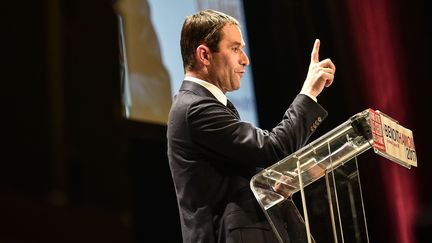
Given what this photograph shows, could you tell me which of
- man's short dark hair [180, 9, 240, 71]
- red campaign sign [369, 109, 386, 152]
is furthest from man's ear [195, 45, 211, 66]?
red campaign sign [369, 109, 386, 152]

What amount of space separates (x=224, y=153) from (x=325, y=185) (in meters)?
0.24

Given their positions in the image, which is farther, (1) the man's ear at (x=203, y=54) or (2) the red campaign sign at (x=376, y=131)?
(1) the man's ear at (x=203, y=54)

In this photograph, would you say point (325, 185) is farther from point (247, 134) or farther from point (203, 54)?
point (203, 54)

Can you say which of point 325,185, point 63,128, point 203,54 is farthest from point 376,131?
point 63,128

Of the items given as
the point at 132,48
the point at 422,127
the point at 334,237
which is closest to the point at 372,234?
the point at 422,127

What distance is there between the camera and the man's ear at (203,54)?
192 centimetres

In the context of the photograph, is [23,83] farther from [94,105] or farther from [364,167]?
[364,167]

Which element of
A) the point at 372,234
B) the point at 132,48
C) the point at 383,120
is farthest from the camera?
the point at 372,234

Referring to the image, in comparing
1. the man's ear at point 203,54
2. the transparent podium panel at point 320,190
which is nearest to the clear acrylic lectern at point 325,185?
the transparent podium panel at point 320,190

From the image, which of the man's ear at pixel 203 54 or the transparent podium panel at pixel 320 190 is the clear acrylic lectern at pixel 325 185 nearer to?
the transparent podium panel at pixel 320 190

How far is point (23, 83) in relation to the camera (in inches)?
23.7

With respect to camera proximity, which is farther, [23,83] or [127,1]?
[127,1]

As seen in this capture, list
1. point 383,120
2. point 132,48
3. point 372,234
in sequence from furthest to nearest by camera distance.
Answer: point 372,234 < point 132,48 < point 383,120

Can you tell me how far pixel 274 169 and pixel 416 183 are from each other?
6.73 ft
